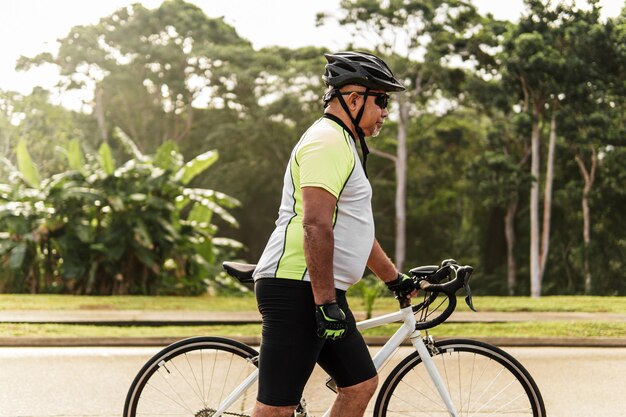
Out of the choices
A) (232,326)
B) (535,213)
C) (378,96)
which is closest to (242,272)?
(378,96)

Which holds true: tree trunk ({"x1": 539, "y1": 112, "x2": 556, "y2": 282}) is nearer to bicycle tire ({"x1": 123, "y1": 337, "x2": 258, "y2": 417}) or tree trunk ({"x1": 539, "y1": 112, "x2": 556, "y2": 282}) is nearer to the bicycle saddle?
bicycle tire ({"x1": 123, "y1": 337, "x2": 258, "y2": 417})

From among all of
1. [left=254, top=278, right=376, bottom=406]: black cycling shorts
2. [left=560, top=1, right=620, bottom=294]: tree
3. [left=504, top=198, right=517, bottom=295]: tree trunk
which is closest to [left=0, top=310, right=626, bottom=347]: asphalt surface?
[left=254, top=278, right=376, bottom=406]: black cycling shorts

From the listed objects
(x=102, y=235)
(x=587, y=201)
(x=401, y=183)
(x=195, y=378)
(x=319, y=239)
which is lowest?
(x=102, y=235)

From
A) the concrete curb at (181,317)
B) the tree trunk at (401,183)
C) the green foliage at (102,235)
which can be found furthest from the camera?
the tree trunk at (401,183)

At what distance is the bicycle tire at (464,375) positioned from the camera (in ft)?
12.5

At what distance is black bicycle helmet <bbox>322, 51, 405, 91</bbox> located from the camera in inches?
129

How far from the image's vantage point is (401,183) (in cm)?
3725

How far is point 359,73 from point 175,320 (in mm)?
9272

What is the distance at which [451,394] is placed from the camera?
13.1 ft

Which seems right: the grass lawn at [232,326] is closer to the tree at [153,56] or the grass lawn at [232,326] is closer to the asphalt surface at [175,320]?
the asphalt surface at [175,320]

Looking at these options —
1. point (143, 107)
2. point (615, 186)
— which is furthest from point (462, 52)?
point (143, 107)

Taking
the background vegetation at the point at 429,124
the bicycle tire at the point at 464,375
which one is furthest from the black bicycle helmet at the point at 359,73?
the background vegetation at the point at 429,124

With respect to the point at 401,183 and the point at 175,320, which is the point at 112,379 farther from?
the point at 401,183

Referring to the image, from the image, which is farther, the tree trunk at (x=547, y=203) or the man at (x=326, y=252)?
the tree trunk at (x=547, y=203)
